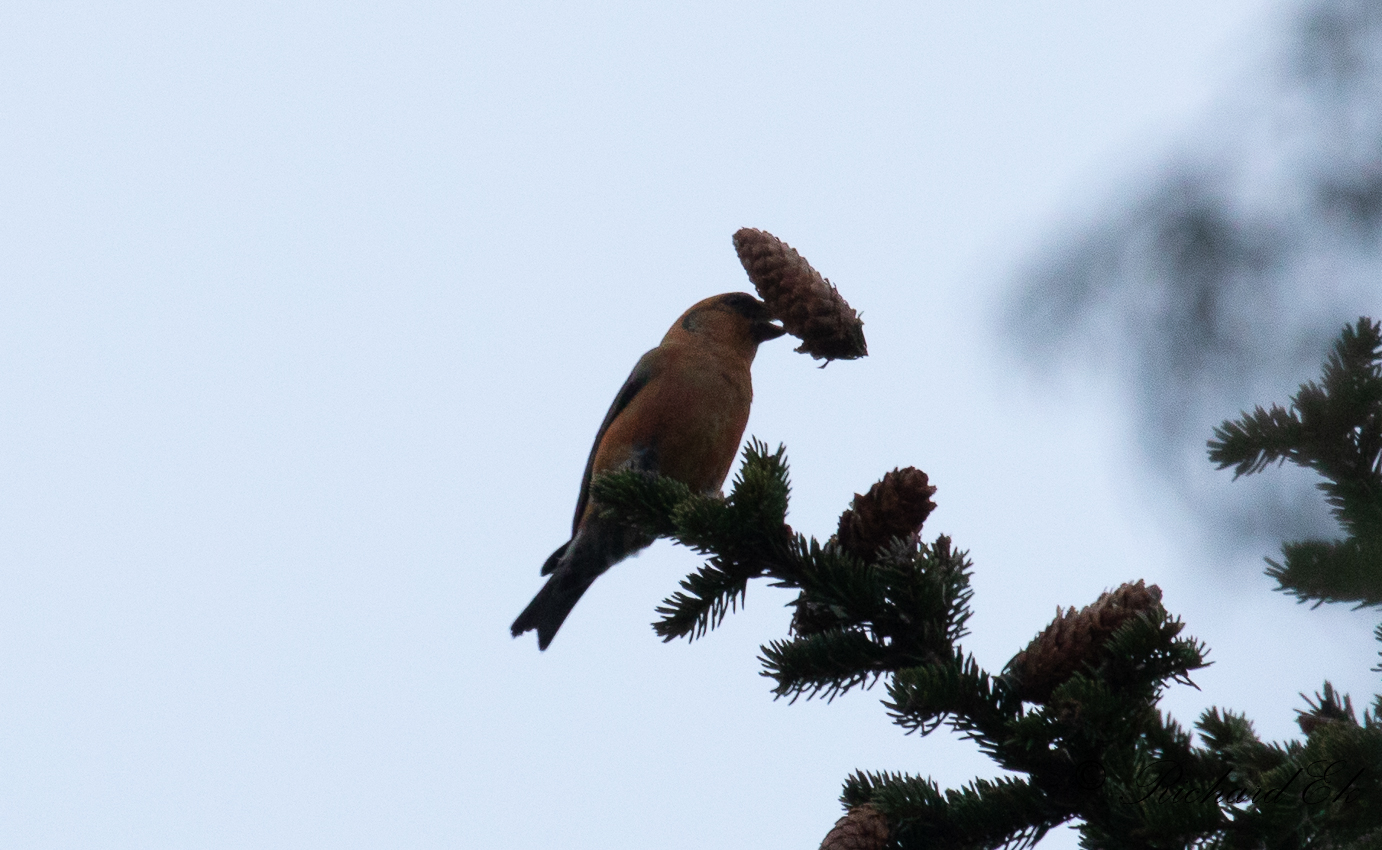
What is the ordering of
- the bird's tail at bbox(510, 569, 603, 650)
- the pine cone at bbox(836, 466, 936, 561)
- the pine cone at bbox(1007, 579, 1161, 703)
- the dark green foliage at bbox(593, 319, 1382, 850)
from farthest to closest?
the bird's tail at bbox(510, 569, 603, 650)
the pine cone at bbox(836, 466, 936, 561)
the pine cone at bbox(1007, 579, 1161, 703)
the dark green foliage at bbox(593, 319, 1382, 850)

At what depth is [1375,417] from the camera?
1712 millimetres

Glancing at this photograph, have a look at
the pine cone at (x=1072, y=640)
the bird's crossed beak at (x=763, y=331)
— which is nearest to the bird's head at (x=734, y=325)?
the bird's crossed beak at (x=763, y=331)

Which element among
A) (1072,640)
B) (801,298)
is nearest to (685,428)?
(801,298)

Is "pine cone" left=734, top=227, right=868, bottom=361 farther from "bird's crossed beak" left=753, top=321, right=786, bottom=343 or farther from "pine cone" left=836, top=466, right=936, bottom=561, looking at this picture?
"bird's crossed beak" left=753, top=321, right=786, bottom=343

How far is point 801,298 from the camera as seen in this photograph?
285cm

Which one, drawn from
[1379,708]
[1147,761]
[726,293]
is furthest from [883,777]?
[726,293]

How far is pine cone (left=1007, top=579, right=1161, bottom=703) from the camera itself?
177cm

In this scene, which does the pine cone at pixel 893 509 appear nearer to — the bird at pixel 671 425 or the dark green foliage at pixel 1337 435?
the dark green foliage at pixel 1337 435

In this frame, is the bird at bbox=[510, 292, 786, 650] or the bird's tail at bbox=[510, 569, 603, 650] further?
the bird's tail at bbox=[510, 569, 603, 650]

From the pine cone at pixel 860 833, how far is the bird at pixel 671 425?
7.46 ft

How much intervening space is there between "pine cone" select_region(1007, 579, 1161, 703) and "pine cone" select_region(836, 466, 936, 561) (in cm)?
33

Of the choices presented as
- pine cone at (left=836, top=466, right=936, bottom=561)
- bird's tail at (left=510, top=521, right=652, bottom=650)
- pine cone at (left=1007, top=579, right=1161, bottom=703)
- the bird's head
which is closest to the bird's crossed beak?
the bird's head

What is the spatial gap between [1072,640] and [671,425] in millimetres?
2591

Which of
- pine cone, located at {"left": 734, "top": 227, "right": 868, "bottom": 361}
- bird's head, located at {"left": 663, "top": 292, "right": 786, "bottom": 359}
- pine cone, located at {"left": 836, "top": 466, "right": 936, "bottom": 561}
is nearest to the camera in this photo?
pine cone, located at {"left": 836, "top": 466, "right": 936, "bottom": 561}
